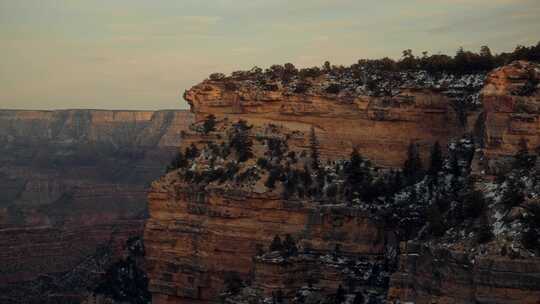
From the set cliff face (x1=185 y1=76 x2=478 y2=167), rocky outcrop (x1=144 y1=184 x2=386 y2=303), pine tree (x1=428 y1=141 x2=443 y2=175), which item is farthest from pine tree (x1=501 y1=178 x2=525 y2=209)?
rocky outcrop (x1=144 y1=184 x2=386 y2=303)

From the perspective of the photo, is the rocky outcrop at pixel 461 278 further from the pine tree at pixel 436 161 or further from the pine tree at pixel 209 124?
the pine tree at pixel 209 124

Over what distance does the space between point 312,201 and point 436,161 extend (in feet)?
18.2

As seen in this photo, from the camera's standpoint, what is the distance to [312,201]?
48.3 meters

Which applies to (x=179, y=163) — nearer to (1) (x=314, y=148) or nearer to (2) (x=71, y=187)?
(1) (x=314, y=148)

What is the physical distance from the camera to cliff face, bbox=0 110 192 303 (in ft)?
277

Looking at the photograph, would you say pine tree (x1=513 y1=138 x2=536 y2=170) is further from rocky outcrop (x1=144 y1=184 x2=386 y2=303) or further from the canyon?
rocky outcrop (x1=144 y1=184 x2=386 y2=303)

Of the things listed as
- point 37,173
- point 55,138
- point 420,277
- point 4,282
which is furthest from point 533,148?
point 55,138

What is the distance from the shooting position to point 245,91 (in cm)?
5347

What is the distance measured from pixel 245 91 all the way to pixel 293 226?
8.13 m

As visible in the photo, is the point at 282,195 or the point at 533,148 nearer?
the point at 533,148

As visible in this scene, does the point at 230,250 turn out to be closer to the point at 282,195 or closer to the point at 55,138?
the point at 282,195

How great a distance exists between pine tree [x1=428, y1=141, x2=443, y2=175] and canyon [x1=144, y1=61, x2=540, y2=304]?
0.62 metres

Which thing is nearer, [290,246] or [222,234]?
[290,246]

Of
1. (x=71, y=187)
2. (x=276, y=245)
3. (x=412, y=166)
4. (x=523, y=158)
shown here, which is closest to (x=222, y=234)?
(x=276, y=245)
